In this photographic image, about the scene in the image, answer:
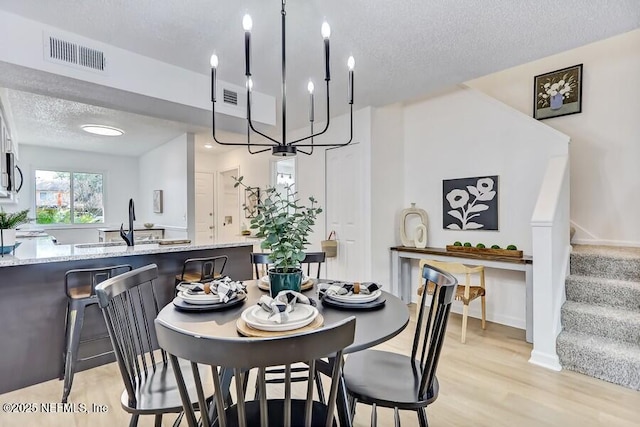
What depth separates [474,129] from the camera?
3854mm

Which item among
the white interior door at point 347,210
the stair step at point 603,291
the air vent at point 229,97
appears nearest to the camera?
the stair step at point 603,291

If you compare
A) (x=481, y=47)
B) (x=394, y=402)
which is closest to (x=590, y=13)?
(x=481, y=47)

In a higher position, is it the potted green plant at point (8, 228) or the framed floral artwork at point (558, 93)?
the framed floral artwork at point (558, 93)

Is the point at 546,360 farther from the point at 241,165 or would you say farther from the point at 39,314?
the point at 241,165

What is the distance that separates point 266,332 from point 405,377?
73 cm

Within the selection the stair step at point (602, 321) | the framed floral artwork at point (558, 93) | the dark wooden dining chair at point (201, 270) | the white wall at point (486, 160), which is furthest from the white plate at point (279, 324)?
the framed floral artwork at point (558, 93)

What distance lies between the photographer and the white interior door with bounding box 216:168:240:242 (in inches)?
284

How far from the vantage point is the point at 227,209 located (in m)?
7.29

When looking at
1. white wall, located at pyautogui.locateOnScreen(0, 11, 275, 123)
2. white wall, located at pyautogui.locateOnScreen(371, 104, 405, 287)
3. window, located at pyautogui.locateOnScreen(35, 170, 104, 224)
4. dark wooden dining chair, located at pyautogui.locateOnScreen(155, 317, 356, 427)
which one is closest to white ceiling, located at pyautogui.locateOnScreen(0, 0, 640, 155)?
white wall, located at pyautogui.locateOnScreen(0, 11, 275, 123)

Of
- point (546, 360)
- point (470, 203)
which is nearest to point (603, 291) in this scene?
point (546, 360)

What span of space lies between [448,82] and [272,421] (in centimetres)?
318

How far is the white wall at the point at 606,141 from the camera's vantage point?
3.27 m

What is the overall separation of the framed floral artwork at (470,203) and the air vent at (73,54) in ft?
11.8

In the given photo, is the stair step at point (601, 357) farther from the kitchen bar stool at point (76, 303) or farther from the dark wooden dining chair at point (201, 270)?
the kitchen bar stool at point (76, 303)
